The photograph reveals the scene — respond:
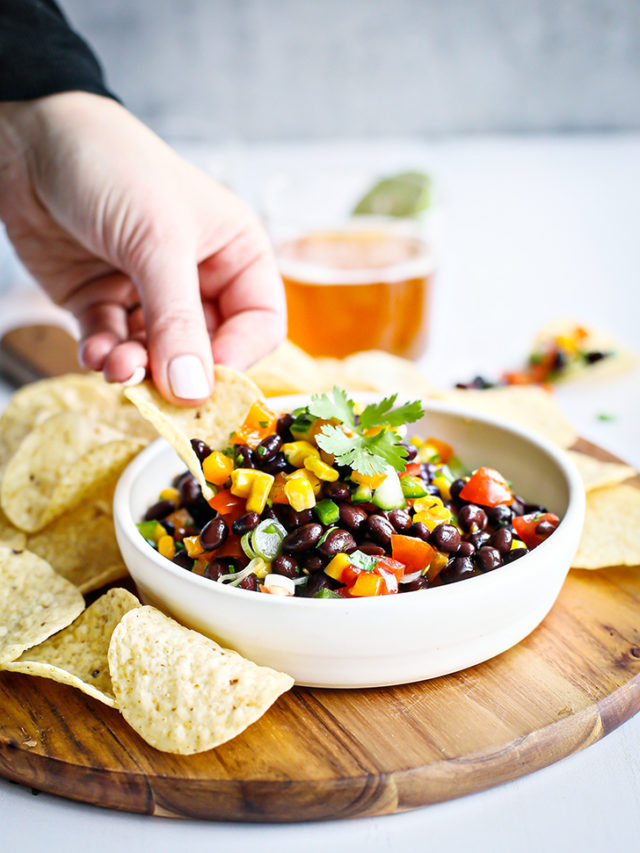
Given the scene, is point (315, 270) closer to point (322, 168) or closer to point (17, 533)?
point (322, 168)

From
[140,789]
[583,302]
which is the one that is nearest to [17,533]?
[140,789]

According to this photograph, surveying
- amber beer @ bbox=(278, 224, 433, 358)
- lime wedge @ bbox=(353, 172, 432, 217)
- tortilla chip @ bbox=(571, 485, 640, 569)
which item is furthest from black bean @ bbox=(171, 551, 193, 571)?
lime wedge @ bbox=(353, 172, 432, 217)

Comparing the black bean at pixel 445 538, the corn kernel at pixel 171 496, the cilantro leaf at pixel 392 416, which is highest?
the cilantro leaf at pixel 392 416

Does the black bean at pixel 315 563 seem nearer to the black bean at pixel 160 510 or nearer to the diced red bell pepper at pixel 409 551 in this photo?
the diced red bell pepper at pixel 409 551

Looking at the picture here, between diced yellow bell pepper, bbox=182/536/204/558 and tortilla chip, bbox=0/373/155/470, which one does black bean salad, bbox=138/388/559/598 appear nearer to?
diced yellow bell pepper, bbox=182/536/204/558

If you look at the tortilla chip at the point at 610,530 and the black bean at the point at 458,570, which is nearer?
the black bean at the point at 458,570

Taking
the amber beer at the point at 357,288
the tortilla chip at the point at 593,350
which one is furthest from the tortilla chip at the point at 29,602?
the tortilla chip at the point at 593,350
